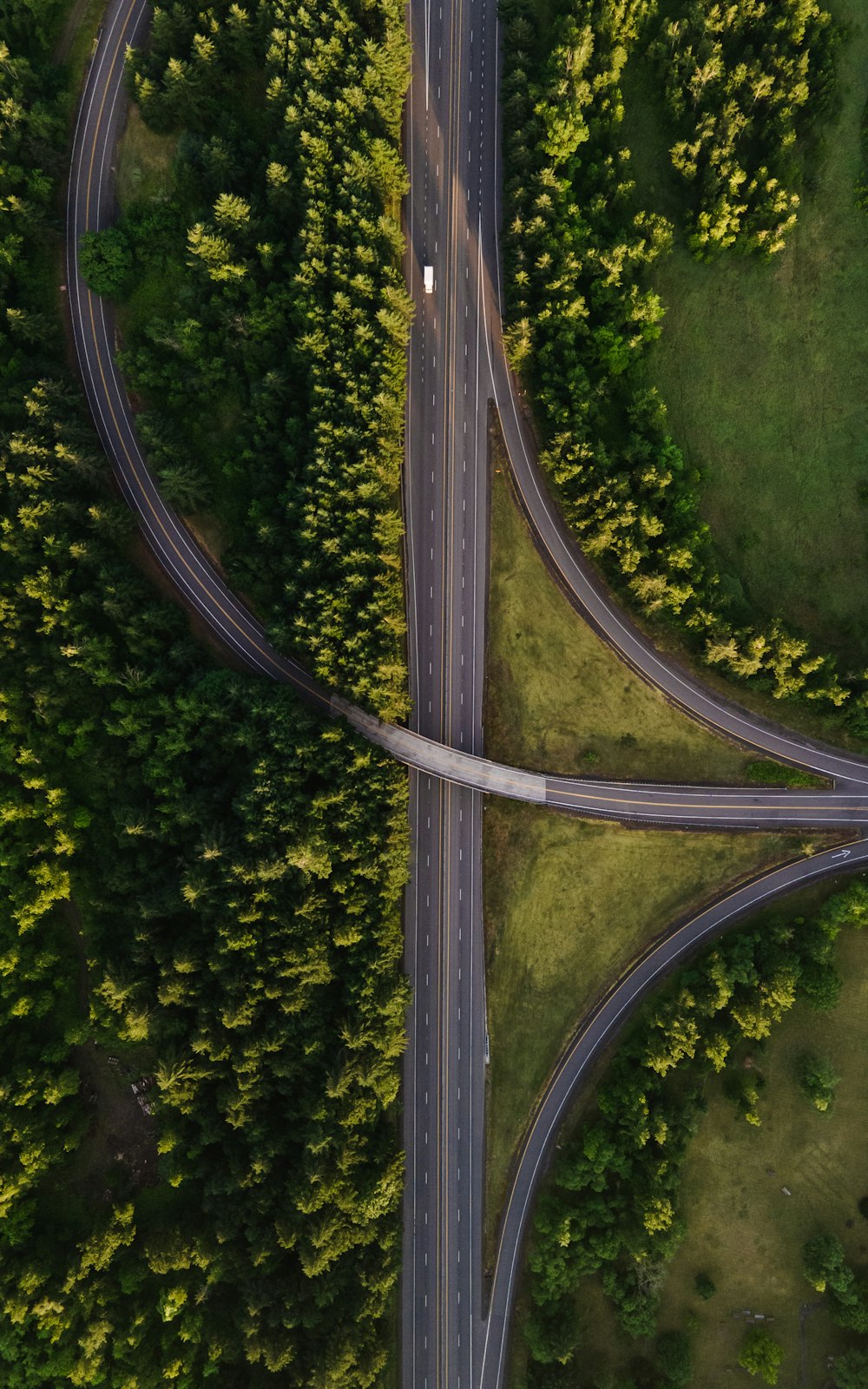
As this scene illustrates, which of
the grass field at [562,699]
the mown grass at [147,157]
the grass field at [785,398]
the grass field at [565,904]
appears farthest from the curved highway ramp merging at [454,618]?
the grass field at [785,398]

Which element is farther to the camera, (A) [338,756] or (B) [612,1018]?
(B) [612,1018]

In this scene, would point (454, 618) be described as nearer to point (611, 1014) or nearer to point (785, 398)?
point (785, 398)

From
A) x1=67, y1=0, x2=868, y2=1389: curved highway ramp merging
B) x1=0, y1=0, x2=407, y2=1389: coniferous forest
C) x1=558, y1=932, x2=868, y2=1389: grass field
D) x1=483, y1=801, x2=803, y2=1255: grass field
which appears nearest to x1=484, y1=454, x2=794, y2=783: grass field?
x1=67, y1=0, x2=868, y2=1389: curved highway ramp merging

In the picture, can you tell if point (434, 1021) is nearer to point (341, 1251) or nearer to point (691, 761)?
point (341, 1251)

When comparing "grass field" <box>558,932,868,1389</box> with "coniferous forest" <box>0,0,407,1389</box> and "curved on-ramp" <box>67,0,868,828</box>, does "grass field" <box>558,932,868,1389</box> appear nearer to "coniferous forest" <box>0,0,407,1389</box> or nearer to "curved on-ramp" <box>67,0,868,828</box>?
"curved on-ramp" <box>67,0,868,828</box>

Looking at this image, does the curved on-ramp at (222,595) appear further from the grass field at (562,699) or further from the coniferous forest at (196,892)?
the coniferous forest at (196,892)

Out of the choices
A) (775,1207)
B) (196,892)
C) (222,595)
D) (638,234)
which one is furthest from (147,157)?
(775,1207)

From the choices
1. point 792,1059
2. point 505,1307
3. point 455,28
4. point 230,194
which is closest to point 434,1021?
point 505,1307
